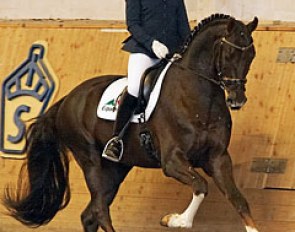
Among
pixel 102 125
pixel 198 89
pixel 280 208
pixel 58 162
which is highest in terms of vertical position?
pixel 198 89

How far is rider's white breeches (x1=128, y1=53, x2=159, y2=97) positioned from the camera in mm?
5871

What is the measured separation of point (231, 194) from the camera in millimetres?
5383

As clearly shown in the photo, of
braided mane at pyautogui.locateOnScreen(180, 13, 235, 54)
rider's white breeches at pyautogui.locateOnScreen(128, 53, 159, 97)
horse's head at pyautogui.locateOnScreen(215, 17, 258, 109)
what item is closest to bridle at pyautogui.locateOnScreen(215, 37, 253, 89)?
horse's head at pyautogui.locateOnScreen(215, 17, 258, 109)

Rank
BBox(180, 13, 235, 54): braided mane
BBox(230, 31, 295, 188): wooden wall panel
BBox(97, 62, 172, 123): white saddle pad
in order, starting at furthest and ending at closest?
1. BBox(230, 31, 295, 188): wooden wall panel
2. BBox(97, 62, 172, 123): white saddle pad
3. BBox(180, 13, 235, 54): braided mane

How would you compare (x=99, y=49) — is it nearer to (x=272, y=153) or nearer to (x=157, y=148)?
(x=272, y=153)

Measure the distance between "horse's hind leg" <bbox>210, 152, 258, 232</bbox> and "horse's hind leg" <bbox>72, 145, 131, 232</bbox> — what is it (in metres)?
1.02

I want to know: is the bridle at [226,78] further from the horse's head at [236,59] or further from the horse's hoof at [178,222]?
the horse's hoof at [178,222]

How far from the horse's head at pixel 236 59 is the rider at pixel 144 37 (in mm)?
490

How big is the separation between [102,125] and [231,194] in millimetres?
1196

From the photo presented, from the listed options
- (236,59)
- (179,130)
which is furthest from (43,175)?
(236,59)

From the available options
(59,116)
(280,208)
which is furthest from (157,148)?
(280,208)

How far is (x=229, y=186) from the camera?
5.42 metres

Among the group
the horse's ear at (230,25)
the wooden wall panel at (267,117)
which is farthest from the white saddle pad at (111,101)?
the wooden wall panel at (267,117)

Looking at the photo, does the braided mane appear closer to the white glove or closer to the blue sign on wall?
the white glove
